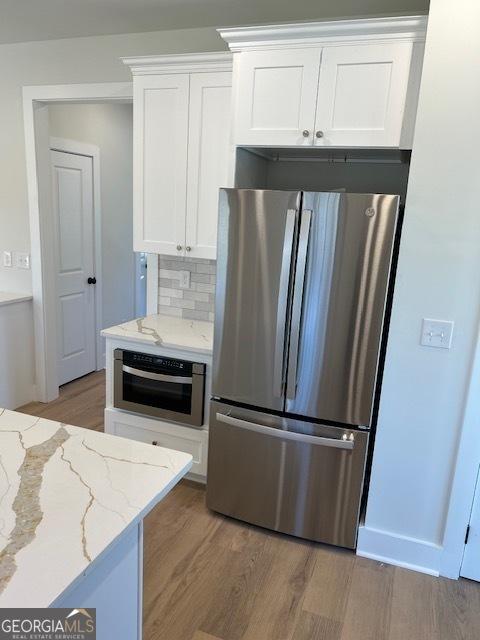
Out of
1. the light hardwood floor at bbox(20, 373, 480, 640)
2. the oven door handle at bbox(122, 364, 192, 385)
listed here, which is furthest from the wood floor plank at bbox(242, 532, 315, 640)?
the oven door handle at bbox(122, 364, 192, 385)

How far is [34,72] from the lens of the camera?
3.30 meters

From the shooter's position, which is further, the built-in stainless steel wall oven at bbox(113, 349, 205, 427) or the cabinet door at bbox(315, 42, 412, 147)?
the built-in stainless steel wall oven at bbox(113, 349, 205, 427)

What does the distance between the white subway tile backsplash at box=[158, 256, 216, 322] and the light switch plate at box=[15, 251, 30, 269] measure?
1170 mm

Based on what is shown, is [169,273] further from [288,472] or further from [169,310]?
[288,472]

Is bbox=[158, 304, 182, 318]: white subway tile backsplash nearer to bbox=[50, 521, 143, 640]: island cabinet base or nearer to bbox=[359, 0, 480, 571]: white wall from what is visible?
bbox=[359, 0, 480, 571]: white wall

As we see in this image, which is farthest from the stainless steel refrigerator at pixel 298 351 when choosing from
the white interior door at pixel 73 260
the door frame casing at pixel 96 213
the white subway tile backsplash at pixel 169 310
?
the door frame casing at pixel 96 213

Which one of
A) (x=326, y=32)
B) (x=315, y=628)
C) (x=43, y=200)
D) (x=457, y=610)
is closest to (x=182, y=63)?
(x=326, y=32)

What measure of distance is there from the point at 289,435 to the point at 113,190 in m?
3.28

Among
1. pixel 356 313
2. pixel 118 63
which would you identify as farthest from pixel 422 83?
pixel 118 63

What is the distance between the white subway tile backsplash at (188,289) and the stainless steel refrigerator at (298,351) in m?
0.80

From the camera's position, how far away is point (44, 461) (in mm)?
1278

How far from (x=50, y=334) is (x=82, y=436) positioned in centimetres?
255

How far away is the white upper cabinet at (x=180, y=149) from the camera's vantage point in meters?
2.53

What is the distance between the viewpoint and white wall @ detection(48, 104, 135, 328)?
4.14 m
